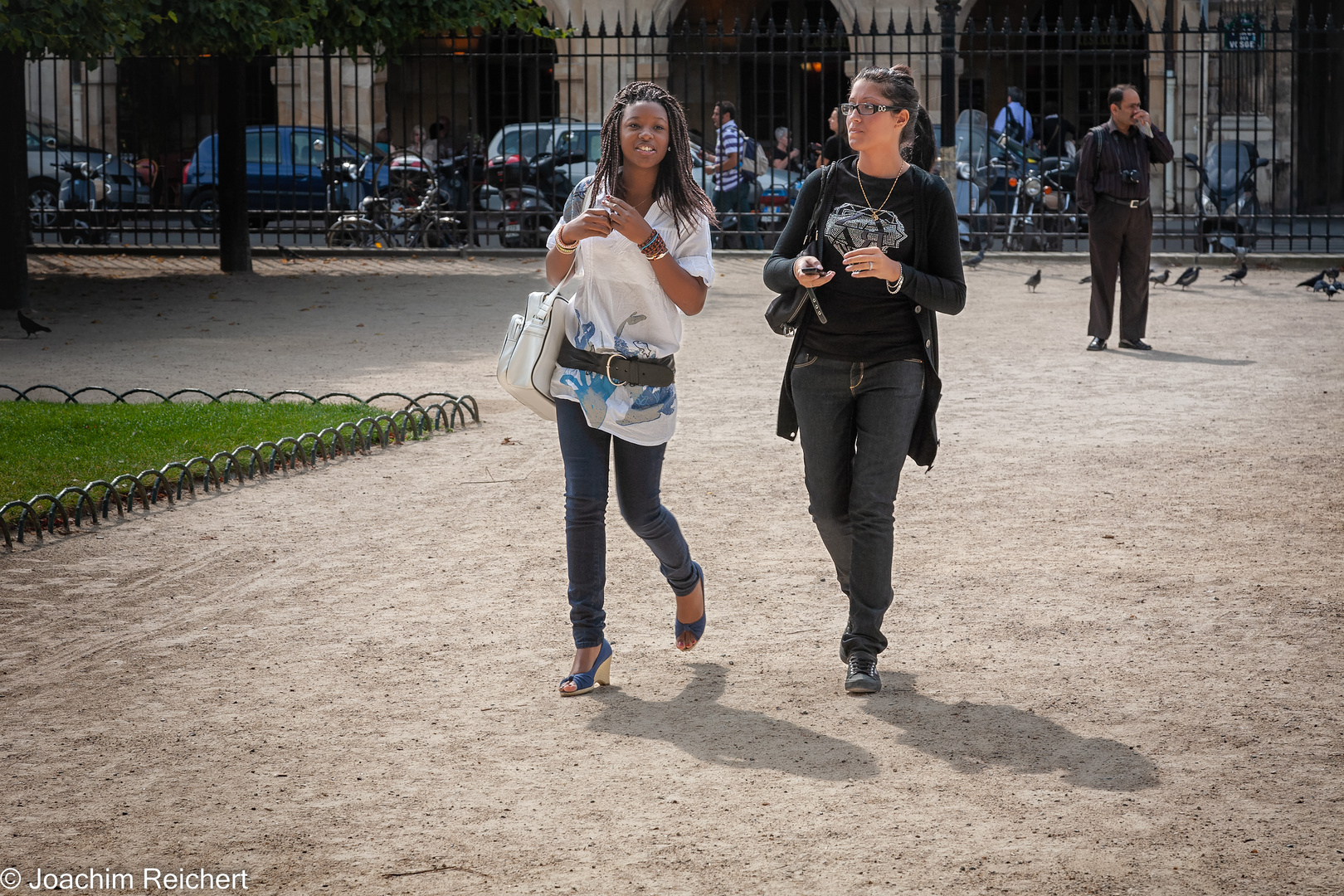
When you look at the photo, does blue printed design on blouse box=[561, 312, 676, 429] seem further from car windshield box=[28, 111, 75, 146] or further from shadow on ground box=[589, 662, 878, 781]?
car windshield box=[28, 111, 75, 146]

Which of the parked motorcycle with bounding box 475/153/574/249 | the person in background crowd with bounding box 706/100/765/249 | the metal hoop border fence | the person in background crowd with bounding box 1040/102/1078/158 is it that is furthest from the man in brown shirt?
the person in background crowd with bounding box 1040/102/1078/158

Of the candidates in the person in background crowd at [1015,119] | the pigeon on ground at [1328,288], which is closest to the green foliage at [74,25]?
the pigeon on ground at [1328,288]

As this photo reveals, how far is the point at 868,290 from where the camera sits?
4.14 metres

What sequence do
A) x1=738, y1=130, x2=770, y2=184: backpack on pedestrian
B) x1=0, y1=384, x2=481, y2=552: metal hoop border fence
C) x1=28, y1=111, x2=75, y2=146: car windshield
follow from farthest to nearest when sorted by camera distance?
1. x1=28, y1=111, x2=75, y2=146: car windshield
2. x1=738, y1=130, x2=770, y2=184: backpack on pedestrian
3. x1=0, y1=384, x2=481, y2=552: metal hoop border fence

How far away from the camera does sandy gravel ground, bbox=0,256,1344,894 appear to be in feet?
10.4

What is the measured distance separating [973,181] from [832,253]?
16303 mm

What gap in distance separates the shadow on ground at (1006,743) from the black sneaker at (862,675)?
1.3 inches

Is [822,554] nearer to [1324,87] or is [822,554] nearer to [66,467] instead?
[66,467]

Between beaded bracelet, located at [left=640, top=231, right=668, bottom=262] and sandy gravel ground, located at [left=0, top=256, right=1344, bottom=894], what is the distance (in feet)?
4.04

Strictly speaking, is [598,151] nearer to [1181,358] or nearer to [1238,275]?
[1238,275]

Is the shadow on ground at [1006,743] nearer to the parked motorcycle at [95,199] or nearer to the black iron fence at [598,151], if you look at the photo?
the black iron fence at [598,151]

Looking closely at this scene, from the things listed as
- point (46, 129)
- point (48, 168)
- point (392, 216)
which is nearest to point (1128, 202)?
point (392, 216)

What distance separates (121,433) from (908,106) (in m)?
5.02

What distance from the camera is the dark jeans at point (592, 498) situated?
4.16 metres
